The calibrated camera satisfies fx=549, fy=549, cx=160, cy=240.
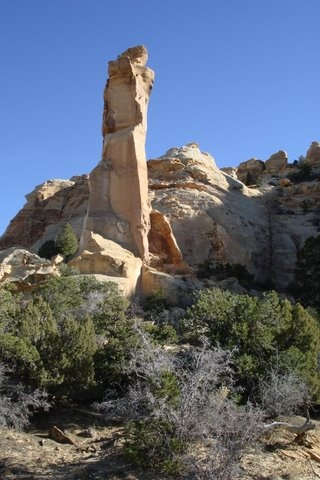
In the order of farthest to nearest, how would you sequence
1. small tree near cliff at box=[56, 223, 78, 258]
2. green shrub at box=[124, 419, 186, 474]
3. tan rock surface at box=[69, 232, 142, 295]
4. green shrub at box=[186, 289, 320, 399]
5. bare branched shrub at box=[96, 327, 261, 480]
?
small tree near cliff at box=[56, 223, 78, 258] < tan rock surface at box=[69, 232, 142, 295] < green shrub at box=[186, 289, 320, 399] < green shrub at box=[124, 419, 186, 474] < bare branched shrub at box=[96, 327, 261, 480]

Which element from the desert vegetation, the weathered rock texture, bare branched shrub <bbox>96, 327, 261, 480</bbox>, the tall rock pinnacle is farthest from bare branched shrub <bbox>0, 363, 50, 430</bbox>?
the tall rock pinnacle

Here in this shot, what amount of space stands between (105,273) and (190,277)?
7.46 m

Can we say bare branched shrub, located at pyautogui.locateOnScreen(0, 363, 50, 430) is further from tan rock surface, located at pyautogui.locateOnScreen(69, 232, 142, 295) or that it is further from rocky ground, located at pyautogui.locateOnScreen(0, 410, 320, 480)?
tan rock surface, located at pyautogui.locateOnScreen(69, 232, 142, 295)

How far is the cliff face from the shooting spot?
137 feet

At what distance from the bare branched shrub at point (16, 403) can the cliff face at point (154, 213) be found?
18.9 metres

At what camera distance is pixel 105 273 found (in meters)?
38.2

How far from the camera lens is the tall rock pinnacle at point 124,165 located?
42250mm

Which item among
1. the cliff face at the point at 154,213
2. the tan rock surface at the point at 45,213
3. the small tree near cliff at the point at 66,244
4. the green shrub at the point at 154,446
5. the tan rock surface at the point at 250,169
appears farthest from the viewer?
the tan rock surface at the point at 250,169

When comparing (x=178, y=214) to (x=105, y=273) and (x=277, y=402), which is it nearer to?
(x=105, y=273)

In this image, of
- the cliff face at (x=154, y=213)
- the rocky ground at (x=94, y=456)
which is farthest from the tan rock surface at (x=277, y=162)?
the rocky ground at (x=94, y=456)

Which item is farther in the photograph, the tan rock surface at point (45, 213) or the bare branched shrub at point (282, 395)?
the tan rock surface at point (45, 213)

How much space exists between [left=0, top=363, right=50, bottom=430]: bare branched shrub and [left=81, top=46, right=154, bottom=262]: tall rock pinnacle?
890 inches

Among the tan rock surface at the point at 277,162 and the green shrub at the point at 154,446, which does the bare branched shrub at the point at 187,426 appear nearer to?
the green shrub at the point at 154,446

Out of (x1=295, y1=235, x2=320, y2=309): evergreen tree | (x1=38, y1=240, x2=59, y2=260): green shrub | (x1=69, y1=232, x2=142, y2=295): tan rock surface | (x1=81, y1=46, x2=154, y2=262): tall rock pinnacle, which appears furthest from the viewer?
(x1=38, y1=240, x2=59, y2=260): green shrub
